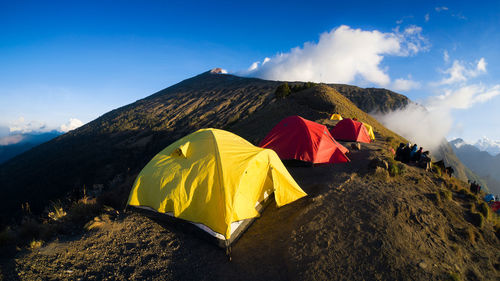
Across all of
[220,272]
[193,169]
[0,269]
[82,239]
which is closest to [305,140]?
[193,169]

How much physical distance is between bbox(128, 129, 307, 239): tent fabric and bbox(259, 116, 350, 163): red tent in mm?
3298

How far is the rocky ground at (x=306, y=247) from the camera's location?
161 inches

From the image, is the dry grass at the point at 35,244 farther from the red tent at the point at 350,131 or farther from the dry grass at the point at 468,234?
the red tent at the point at 350,131

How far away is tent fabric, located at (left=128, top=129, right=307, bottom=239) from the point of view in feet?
16.2

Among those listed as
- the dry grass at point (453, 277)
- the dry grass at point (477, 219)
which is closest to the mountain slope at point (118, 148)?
the dry grass at point (453, 277)

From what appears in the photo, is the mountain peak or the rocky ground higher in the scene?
the mountain peak

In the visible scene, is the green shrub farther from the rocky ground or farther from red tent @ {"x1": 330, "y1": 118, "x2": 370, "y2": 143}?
the rocky ground

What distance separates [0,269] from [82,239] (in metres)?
1.29

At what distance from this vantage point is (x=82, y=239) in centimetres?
502

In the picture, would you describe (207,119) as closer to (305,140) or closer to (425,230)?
(305,140)

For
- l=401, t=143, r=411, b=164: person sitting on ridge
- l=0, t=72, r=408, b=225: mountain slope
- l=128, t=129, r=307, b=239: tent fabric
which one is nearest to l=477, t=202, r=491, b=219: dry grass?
l=401, t=143, r=411, b=164: person sitting on ridge

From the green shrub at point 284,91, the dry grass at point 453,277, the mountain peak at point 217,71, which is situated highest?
the mountain peak at point 217,71

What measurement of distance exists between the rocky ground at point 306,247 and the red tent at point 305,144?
9.29ft

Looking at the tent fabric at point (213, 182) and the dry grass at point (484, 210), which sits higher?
the tent fabric at point (213, 182)
